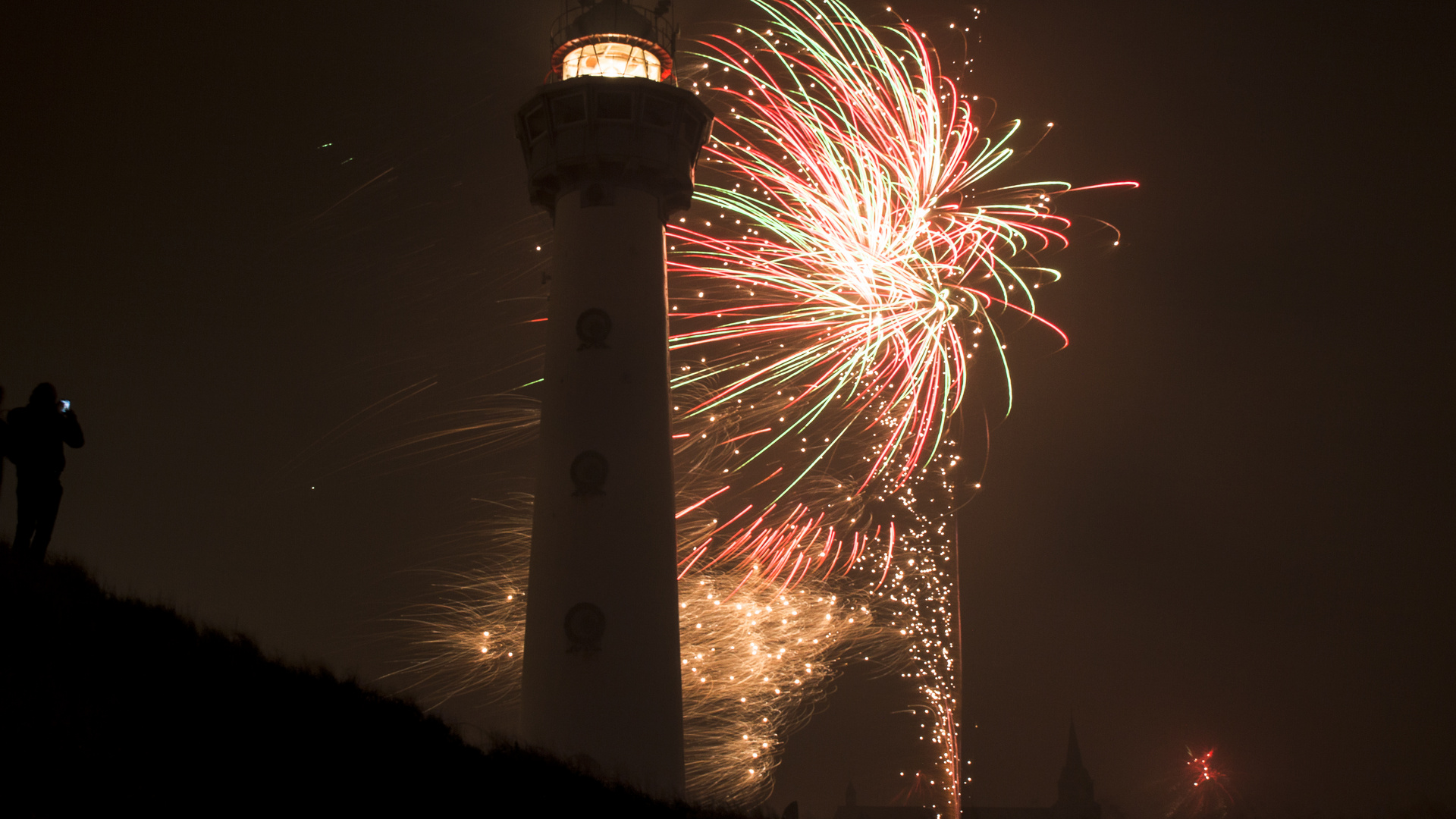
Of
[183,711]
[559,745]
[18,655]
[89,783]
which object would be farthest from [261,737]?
[559,745]

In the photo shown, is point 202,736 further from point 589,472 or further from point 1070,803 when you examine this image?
point 1070,803

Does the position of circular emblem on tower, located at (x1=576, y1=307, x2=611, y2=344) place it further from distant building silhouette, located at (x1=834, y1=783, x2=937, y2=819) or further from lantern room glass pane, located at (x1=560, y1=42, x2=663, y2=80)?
distant building silhouette, located at (x1=834, y1=783, x2=937, y2=819)

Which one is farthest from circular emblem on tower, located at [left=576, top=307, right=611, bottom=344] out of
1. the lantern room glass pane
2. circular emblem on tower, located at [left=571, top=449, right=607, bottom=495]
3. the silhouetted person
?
the silhouetted person

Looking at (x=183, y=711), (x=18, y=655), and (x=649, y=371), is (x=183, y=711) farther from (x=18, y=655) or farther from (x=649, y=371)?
(x=649, y=371)

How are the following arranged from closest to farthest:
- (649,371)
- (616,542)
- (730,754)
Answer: (616,542) < (649,371) < (730,754)

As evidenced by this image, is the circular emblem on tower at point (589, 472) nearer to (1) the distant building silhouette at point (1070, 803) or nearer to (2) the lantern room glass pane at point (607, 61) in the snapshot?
(2) the lantern room glass pane at point (607, 61)

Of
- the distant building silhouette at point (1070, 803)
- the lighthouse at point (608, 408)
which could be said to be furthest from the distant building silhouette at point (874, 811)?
the lighthouse at point (608, 408)

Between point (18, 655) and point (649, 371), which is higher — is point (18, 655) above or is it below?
below

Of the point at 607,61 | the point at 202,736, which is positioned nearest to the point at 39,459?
the point at 202,736
